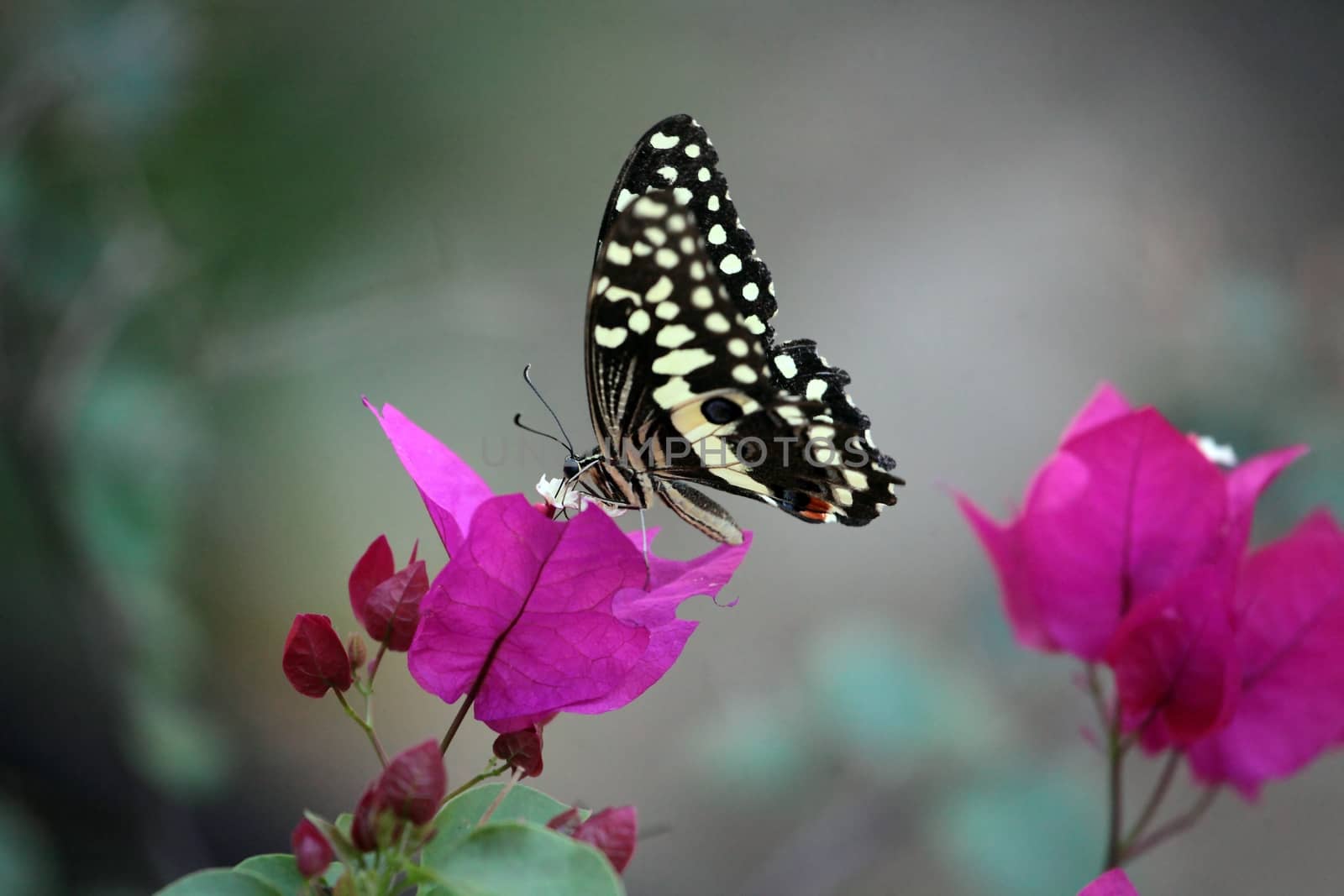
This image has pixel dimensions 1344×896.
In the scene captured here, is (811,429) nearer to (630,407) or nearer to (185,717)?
(630,407)

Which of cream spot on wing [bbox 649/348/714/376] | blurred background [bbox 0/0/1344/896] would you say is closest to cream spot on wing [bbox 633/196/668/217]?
cream spot on wing [bbox 649/348/714/376]

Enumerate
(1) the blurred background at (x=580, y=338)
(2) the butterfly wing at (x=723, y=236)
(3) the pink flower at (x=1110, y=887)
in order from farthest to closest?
(1) the blurred background at (x=580, y=338) < (2) the butterfly wing at (x=723, y=236) < (3) the pink flower at (x=1110, y=887)

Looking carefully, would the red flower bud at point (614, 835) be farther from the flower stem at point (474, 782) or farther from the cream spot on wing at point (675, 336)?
the cream spot on wing at point (675, 336)

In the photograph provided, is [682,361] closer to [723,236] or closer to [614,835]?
[723,236]

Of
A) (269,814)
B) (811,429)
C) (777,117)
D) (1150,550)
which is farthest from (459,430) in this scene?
(1150,550)

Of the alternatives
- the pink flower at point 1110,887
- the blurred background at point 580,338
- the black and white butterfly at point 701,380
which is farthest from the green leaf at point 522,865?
the blurred background at point 580,338
